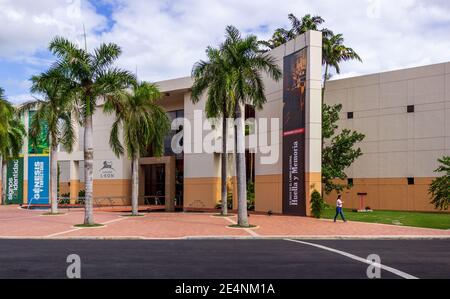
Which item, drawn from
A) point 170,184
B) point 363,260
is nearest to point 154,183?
point 170,184

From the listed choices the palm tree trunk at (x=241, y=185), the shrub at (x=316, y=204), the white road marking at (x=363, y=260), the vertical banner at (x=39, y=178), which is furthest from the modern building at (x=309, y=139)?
the white road marking at (x=363, y=260)

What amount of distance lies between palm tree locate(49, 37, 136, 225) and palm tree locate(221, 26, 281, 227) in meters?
5.20

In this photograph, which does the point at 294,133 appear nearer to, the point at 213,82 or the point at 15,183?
the point at 213,82

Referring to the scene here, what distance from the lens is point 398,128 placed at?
131 feet

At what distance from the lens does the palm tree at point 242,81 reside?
1046 inches

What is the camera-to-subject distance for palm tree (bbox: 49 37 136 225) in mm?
26453

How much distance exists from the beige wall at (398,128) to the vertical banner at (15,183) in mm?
34881

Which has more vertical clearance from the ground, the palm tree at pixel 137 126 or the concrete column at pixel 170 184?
the palm tree at pixel 137 126

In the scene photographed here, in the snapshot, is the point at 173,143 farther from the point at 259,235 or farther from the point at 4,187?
the point at 259,235

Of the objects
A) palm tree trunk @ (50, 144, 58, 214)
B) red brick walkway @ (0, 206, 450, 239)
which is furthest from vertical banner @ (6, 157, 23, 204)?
red brick walkway @ (0, 206, 450, 239)

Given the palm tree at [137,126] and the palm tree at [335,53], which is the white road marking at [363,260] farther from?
the palm tree at [335,53]

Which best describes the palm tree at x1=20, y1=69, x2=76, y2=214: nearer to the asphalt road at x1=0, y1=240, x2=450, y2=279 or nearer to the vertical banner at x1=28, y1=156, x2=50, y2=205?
the asphalt road at x1=0, y1=240, x2=450, y2=279
